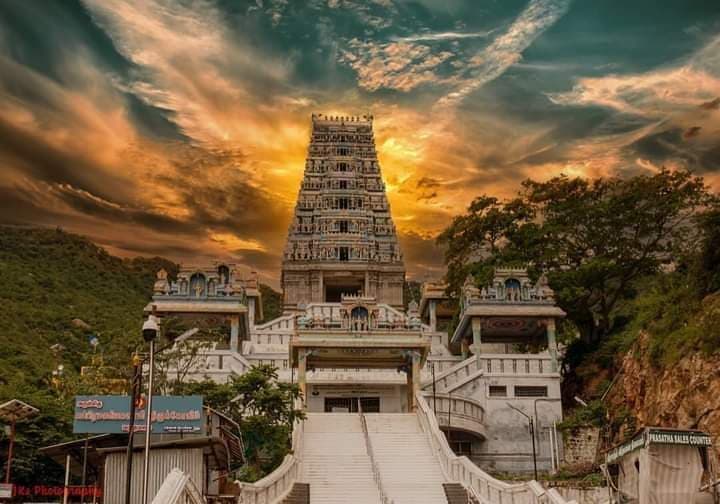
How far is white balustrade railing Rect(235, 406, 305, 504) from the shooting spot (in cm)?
2530

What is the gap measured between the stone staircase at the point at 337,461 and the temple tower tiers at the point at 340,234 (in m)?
31.2

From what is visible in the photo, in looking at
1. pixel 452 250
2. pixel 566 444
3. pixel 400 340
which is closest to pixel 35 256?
pixel 452 250

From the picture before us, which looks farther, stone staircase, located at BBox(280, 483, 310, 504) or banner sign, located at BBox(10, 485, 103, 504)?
stone staircase, located at BBox(280, 483, 310, 504)

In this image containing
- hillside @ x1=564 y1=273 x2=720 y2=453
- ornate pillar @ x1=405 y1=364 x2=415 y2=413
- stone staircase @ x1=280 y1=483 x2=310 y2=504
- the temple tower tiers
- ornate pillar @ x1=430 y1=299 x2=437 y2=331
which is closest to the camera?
stone staircase @ x1=280 y1=483 x2=310 y2=504

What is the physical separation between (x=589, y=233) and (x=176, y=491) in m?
37.6

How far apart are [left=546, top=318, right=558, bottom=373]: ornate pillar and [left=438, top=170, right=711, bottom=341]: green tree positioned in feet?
7.45

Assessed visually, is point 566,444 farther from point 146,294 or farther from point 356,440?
point 146,294

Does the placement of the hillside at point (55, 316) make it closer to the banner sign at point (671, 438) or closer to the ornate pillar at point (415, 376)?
the ornate pillar at point (415, 376)

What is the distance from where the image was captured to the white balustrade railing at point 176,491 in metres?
15.8

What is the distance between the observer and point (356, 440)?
33.6 metres

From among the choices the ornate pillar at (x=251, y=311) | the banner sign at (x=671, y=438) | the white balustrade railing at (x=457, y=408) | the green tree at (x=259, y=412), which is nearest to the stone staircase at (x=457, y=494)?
the green tree at (x=259, y=412)

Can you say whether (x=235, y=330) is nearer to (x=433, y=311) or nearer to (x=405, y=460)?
(x=405, y=460)

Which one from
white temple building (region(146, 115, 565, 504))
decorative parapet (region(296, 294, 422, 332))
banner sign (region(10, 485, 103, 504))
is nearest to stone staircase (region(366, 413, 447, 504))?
white temple building (region(146, 115, 565, 504))

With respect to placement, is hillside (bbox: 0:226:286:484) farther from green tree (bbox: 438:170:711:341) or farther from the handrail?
green tree (bbox: 438:170:711:341)
